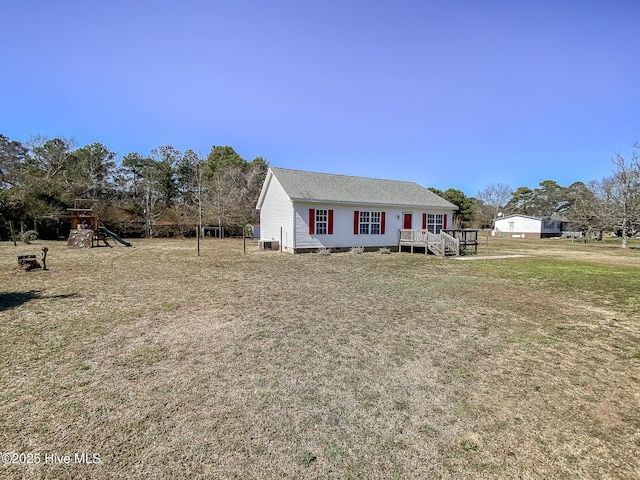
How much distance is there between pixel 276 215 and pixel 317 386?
14.8 metres

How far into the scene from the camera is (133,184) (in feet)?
100

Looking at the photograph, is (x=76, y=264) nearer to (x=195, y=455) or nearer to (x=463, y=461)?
(x=195, y=455)

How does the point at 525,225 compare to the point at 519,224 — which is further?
the point at 519,224

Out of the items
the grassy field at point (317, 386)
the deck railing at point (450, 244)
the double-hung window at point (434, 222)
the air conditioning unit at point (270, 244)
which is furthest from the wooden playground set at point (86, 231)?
the double-hung window at point (434, 222)

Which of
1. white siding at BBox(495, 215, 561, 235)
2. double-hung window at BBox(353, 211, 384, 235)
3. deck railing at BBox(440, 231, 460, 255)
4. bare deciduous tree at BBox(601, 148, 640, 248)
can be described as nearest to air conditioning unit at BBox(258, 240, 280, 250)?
double-hung window at BBox(353, 211, 384, 235)

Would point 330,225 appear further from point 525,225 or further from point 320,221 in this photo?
point 525,225

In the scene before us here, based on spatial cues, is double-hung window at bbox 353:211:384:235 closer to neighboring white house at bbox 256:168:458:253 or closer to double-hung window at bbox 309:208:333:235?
neighboring white house at bbox 256:168:458:253

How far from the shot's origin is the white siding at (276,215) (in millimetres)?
15628

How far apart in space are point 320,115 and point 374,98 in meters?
3.33

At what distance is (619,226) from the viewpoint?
24766 millimetres

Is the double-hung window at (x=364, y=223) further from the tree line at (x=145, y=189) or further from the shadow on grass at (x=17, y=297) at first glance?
the tree line at (x=145, y=189)

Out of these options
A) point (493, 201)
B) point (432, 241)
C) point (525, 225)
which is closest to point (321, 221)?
point (432, 241)

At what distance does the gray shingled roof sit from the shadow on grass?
398 inches

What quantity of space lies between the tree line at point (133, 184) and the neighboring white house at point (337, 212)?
9955mm
